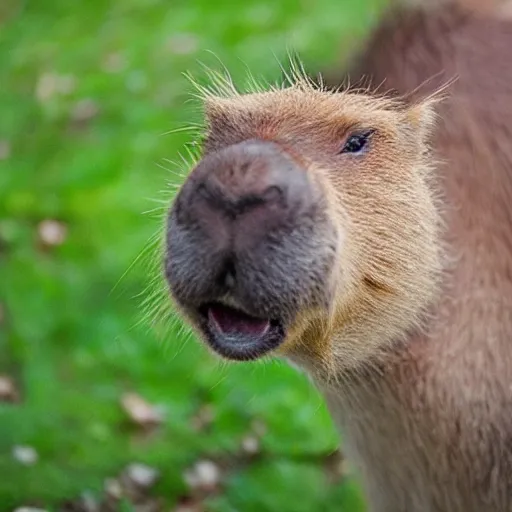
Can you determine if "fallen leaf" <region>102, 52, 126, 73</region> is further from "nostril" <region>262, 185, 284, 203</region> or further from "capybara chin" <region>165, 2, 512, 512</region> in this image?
"nostril" <region>262, 185, 284, 203</region>

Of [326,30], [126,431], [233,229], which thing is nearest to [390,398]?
[233,229]

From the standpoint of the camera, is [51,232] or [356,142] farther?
[51,232]

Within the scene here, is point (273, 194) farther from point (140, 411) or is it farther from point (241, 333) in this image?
point (140, 411)

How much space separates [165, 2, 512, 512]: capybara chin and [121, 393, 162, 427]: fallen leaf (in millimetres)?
2000

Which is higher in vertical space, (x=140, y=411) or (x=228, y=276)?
(x=140, y=411)

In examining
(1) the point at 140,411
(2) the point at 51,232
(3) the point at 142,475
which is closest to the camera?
(3) the point at 142,475

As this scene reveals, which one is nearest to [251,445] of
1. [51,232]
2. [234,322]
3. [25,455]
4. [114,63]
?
[25,455]

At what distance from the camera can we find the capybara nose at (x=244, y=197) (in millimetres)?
2680

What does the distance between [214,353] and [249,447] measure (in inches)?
100

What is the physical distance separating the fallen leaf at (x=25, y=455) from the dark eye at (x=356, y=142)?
2.61 meters

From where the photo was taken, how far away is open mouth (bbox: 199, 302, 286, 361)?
2.82 metres

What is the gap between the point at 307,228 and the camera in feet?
8.93

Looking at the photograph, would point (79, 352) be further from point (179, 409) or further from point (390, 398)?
point (390, 398)

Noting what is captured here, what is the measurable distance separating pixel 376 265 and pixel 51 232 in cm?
422
